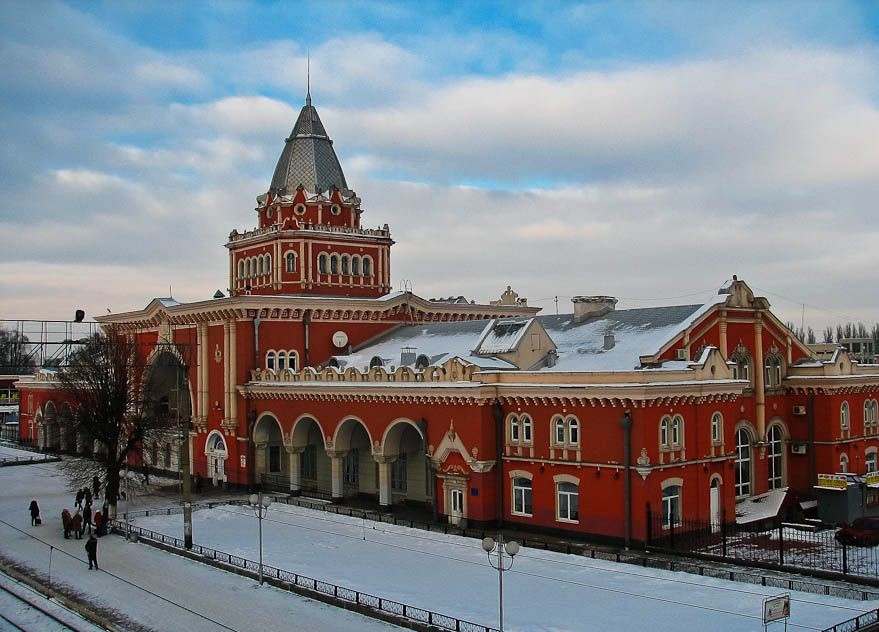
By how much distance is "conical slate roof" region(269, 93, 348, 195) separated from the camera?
5641cm

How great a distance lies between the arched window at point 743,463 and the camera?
4131 cm

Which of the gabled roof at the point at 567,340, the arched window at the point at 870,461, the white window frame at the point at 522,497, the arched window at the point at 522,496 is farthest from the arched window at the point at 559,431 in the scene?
the arched window at the point at 870,461

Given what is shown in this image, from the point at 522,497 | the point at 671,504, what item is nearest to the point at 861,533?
the point at 671,504

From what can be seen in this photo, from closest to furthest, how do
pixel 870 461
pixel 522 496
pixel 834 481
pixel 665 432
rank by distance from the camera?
1. pixel 665 432
2. pixel 522 496
3. pixel 834 481
4. pixel 870 461

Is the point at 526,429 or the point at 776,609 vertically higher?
the point at 526,429

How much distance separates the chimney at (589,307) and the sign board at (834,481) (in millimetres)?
11905

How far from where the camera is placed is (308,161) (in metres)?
56.8

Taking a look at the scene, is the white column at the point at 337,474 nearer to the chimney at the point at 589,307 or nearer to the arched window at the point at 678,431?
the chimney at the point at 589,307

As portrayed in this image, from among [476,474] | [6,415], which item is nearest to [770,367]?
[476,474]

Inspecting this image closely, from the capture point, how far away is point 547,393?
36344 millimetres

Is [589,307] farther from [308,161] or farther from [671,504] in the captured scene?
[308,161]

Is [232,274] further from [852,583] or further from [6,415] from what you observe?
[6,415]

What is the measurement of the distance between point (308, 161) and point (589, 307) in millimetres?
20985

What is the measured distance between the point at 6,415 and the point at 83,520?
63.9 metres
